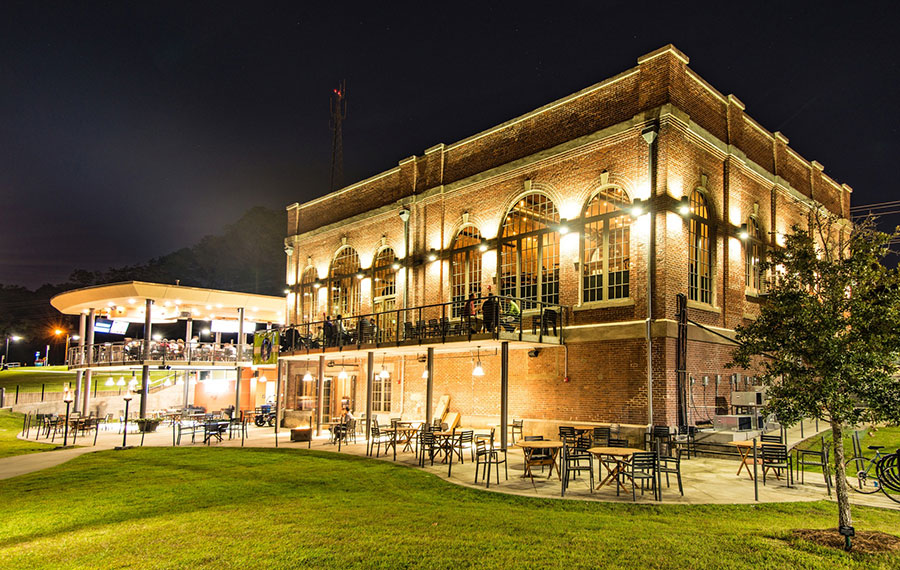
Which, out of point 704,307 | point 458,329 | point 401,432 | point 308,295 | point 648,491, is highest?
point 308,295

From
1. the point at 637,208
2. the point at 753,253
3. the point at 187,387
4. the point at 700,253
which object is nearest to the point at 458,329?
the point at 637,208

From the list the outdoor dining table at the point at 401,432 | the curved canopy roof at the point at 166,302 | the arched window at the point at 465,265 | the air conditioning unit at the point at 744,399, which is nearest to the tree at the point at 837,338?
the air conditioning unit at the point at 744,399

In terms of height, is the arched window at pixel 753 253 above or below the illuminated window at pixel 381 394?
above

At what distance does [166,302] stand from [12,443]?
8908 millimetres

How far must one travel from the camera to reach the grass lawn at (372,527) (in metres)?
7.07

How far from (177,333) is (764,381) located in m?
67.9

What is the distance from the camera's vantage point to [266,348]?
2719 cm

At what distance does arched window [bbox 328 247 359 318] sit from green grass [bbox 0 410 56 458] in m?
12.1

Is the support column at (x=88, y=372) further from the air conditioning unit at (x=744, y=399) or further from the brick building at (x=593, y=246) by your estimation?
the air conditioning unit at (x=744, y=399)

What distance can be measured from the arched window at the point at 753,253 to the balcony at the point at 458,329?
21.5 ft

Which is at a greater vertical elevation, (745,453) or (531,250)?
(531,250)

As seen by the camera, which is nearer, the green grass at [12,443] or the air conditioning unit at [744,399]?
the air conditioning unit at [744,399]

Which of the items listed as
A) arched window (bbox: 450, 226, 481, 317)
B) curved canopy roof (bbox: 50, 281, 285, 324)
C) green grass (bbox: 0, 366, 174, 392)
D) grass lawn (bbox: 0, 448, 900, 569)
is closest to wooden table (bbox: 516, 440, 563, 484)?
grass lawn (bbox: 0, 448, 900, 569)

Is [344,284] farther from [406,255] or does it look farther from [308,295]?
[406,255]
